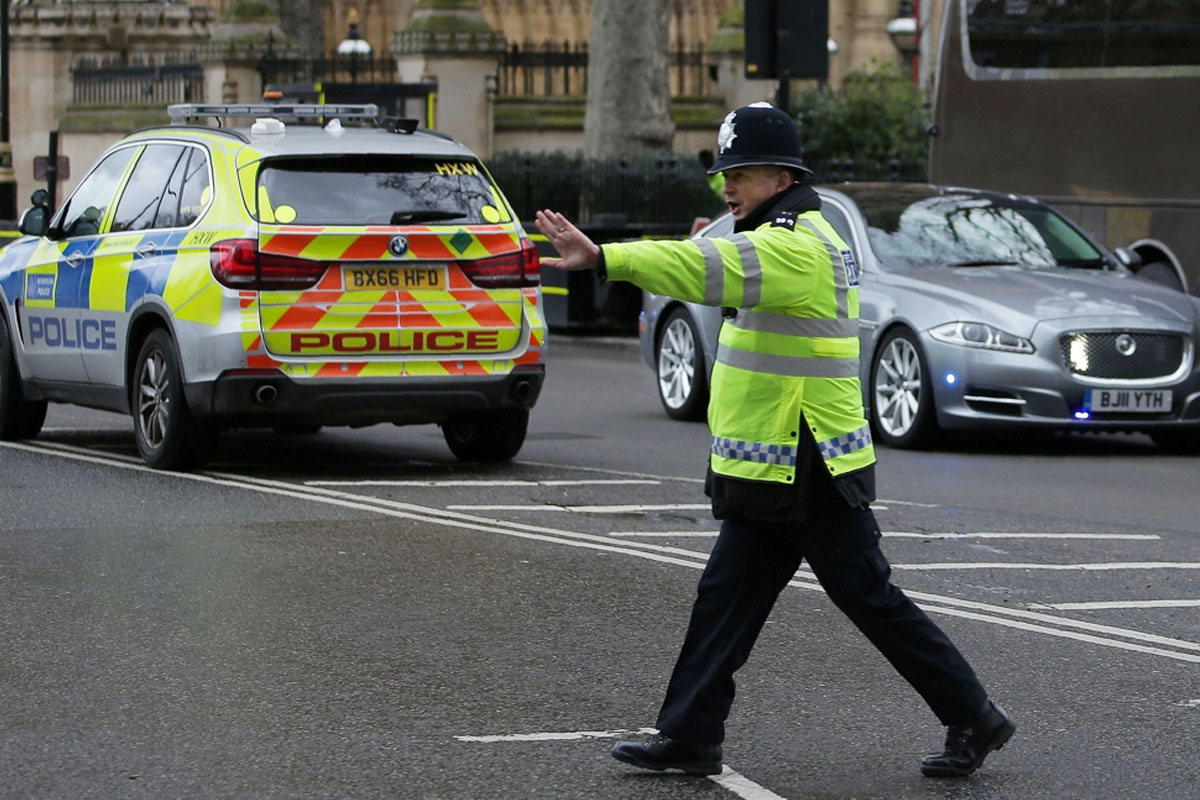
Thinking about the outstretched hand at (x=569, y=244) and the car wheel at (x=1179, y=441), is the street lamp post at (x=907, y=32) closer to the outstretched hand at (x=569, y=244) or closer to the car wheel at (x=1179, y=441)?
the car wheel at (x=1179, y=441)

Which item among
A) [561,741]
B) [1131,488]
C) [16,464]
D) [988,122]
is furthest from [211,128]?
[988,122]

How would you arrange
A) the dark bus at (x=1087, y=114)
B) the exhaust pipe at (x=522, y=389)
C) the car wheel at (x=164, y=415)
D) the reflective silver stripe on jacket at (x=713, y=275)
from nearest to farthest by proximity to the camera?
the reflective silver stripe on jacket at (x=713, y=275) < the car wheel at (x=164, y=415) < the exhaust pipe at (x=522, y=389) < the dark bus at (x=1087, y=114)

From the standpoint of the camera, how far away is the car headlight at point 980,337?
1237 centimetres

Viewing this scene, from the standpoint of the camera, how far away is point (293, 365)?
10.5 m

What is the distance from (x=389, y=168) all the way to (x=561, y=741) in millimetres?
5626

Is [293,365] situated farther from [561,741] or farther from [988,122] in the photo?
[988,122]

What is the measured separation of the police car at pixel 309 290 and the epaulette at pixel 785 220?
539 centimetres

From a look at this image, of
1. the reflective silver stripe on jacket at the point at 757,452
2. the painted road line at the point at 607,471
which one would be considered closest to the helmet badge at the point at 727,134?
the reflective silver stripe on jacket at the point at 757,452

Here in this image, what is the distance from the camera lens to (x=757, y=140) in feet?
17.7

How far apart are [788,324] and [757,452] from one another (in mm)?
315

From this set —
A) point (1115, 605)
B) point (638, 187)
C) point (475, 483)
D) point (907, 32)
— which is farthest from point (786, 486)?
point (907, 32)

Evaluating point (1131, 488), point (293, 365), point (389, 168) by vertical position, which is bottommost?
point (1131, 488)

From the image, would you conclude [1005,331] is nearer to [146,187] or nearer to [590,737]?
[146,187]

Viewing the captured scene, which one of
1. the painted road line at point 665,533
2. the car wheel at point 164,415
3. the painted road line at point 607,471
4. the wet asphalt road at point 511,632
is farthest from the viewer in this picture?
the painted road line at point 607,471
